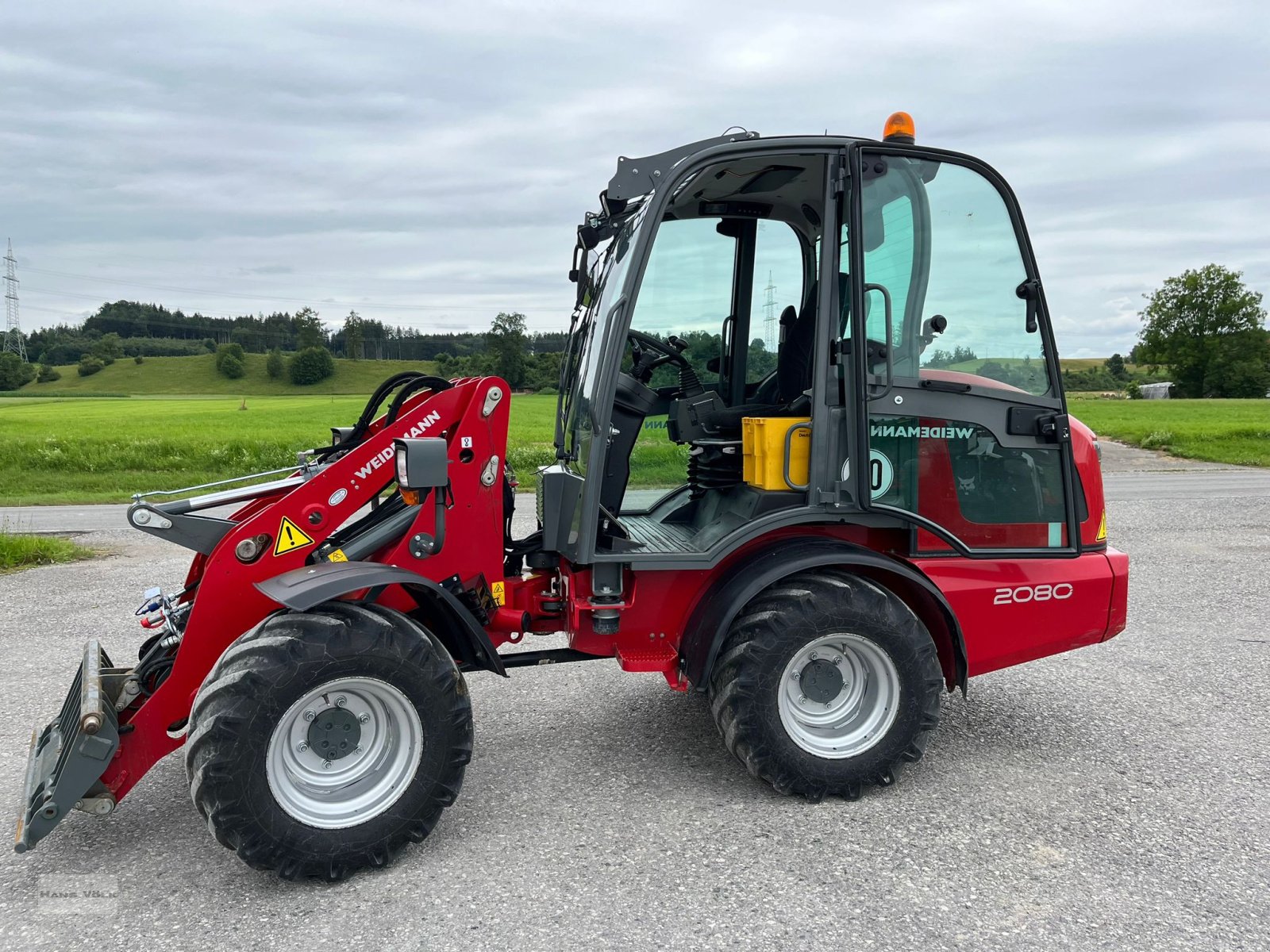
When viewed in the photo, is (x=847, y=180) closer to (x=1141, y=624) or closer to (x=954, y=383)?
(x=954, y=383)

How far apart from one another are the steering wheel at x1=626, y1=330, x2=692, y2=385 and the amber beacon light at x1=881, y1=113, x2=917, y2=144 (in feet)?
4.17

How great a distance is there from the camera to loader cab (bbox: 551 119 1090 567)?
372cm

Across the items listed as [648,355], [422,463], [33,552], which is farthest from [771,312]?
[33,552]

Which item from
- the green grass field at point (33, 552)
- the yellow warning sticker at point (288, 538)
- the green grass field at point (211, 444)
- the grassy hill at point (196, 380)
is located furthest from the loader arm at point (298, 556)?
the grassy hill at point (196, 380)

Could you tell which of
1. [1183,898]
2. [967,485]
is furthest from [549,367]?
[1183,898]

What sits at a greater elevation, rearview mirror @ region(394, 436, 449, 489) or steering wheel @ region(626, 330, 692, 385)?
steering wheel @ region(626, 330, 692, 385)

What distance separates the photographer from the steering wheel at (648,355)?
168 inches

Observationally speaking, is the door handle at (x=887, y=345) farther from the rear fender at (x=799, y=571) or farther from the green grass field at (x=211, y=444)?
the green grass field at (x=211, y=444)

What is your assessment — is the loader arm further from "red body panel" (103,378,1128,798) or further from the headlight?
the headlight

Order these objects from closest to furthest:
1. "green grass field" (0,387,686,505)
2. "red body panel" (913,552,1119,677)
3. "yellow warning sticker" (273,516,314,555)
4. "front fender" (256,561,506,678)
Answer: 1. "front fender" (256,561,506,678)
2. "yellow warning sticker" (273,516,314,555)
3. "red body panel" (913,552,1119,677)
4. "green grass field" (0,387,686,505)

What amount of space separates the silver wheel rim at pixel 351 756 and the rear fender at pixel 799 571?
3.82ft

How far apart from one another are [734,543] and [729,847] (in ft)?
3.73

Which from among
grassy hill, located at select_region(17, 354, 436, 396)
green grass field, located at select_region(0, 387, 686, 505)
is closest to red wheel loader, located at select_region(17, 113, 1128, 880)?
green grass field, located at select_region(0, 387, 686, 505)

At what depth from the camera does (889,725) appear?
12.4 feet
